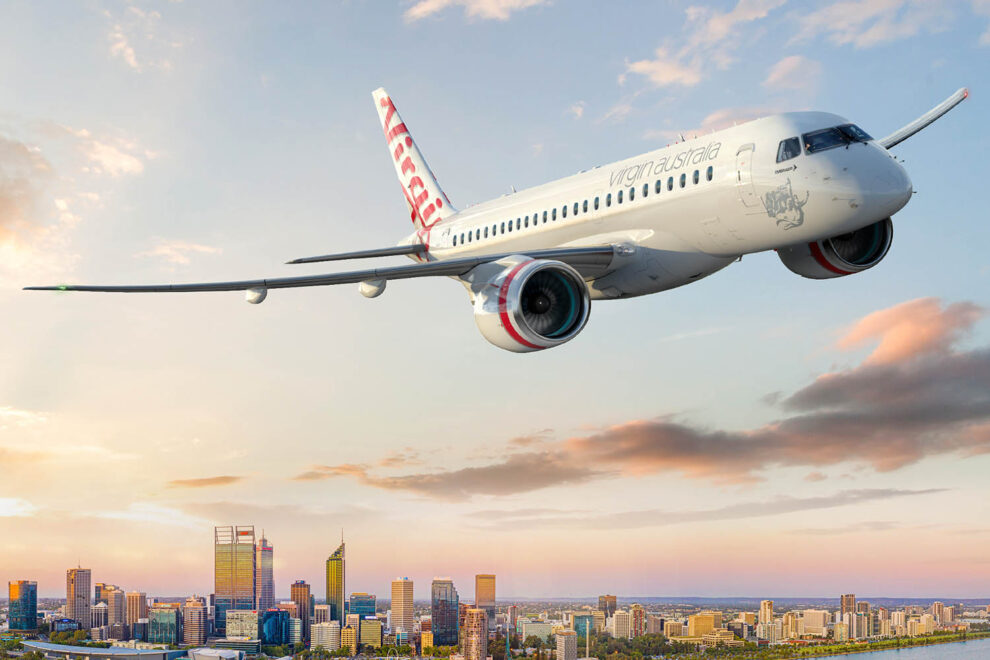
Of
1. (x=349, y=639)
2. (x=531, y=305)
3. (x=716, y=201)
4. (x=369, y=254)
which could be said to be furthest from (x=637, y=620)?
(x=716, y=201)

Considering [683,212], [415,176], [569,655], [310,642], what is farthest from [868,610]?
[683,212]

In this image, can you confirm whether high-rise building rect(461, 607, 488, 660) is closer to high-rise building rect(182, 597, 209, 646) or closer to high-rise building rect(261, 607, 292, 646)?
high-rise building rect(261, 607, 292, 646)

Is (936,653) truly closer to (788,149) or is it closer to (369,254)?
(369,254)

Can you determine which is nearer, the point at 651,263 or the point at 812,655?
the point at 651,263

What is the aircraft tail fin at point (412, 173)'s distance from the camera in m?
39.7

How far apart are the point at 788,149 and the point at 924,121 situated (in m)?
9.89

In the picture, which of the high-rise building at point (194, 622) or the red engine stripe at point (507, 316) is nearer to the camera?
the red engine stripe at point (507, 316)

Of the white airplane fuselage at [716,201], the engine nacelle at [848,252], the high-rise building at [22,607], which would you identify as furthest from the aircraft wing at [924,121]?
the high-rise building at [22,607]

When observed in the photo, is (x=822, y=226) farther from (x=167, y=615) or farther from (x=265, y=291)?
(x=167, y=615)

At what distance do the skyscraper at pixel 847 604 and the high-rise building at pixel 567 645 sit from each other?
6063cm

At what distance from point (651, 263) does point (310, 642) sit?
166m

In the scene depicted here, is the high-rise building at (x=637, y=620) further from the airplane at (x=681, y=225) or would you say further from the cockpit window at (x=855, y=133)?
the cockpit window at (x=855, y=133)

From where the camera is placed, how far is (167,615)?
188625 millimetres

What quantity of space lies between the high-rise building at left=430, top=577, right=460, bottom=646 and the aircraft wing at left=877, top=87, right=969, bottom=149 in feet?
463
